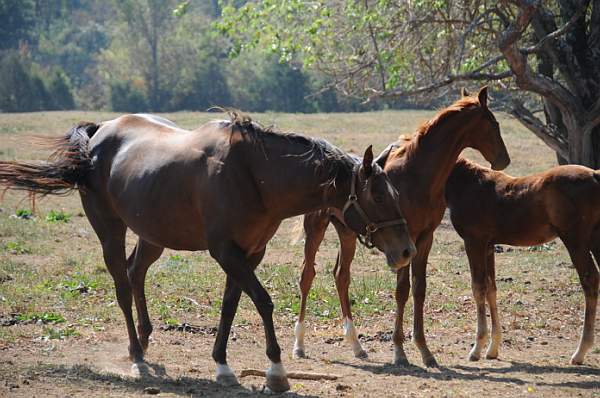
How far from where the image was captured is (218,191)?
690 centimetres

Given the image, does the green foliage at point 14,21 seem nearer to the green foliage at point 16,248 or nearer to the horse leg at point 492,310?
the green foliage at point 16,248

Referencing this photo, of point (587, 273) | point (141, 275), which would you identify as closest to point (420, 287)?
point (587, 273)

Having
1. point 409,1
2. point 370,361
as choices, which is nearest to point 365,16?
point 409,1

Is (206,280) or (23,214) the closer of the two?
(206,280)

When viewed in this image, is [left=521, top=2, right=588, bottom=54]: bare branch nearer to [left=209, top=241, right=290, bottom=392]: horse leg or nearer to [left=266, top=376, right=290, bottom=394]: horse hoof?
[left=209, top=241, right=290, bottom=392]: horse leg

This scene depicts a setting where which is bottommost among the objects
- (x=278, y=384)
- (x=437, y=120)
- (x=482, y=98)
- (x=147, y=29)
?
(x=278, y=384)

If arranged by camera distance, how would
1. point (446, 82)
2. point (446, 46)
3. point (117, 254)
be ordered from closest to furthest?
point (117, 254) < point (446, 82) < point (446, 46)

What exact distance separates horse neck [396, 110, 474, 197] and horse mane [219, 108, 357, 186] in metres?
1.44

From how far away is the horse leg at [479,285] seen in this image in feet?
27.7

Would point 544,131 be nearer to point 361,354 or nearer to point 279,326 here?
point 279,326

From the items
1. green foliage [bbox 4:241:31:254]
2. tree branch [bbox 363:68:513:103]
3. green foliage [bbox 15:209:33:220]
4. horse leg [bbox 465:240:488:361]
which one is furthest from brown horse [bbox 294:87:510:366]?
green foliage [bbox 15:209:33:220]

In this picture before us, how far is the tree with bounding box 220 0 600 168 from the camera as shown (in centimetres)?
1195

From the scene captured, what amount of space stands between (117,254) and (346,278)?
247cm

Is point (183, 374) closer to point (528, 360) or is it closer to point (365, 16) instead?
point (528, 360)
